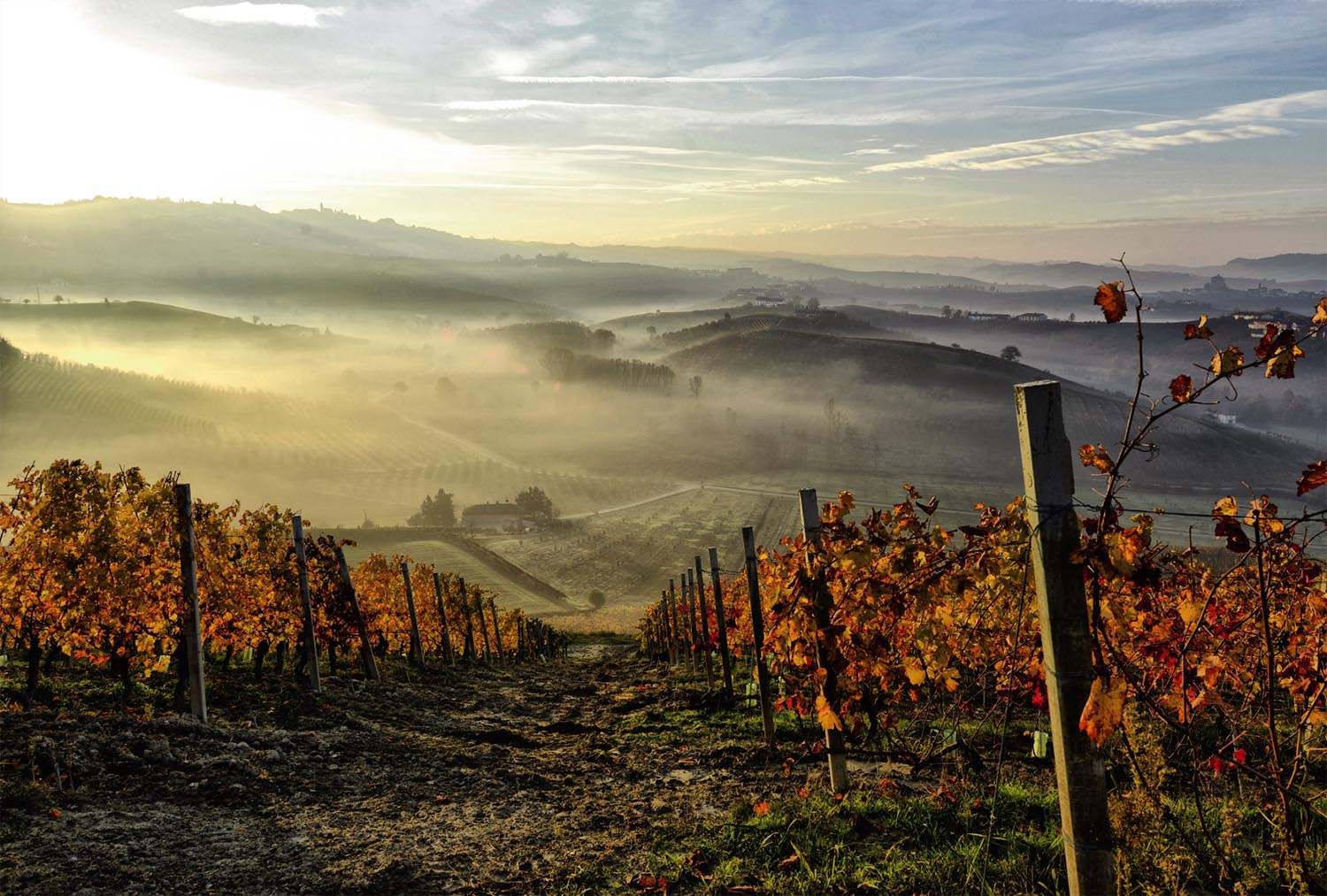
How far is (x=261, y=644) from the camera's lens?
20.0m

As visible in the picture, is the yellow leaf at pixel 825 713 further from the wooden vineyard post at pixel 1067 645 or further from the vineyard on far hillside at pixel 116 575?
the vineyard on far hillside at pixel 116 575

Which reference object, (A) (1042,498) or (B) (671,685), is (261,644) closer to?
(B) (671,685)

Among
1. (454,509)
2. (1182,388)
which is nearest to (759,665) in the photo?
(1182,388)

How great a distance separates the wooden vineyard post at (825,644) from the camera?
726 centimetres

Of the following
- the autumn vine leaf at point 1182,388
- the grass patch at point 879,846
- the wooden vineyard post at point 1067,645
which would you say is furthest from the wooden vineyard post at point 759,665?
the wooden vineyard post at point 1067,645

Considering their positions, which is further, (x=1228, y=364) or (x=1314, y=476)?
(x=1314, y=476)

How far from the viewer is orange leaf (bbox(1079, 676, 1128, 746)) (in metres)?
3.19

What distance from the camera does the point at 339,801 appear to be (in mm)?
9766

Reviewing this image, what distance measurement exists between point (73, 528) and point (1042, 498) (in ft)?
47.9

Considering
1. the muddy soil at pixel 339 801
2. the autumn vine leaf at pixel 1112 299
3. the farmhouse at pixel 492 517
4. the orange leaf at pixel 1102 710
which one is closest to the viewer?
the orange leaf at pixel 1102 710

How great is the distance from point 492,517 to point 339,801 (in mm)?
133668

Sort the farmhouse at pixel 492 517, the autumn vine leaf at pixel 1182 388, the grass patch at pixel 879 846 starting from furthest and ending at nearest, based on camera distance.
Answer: the farmhouse at pixel 492 517 → the grass patch at pixel 879 846 → the autumn vine leaf at pixel 1182 388

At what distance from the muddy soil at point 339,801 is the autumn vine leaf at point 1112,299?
5.99 metres

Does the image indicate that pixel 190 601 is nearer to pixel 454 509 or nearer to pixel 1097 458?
pixel 1097 458
